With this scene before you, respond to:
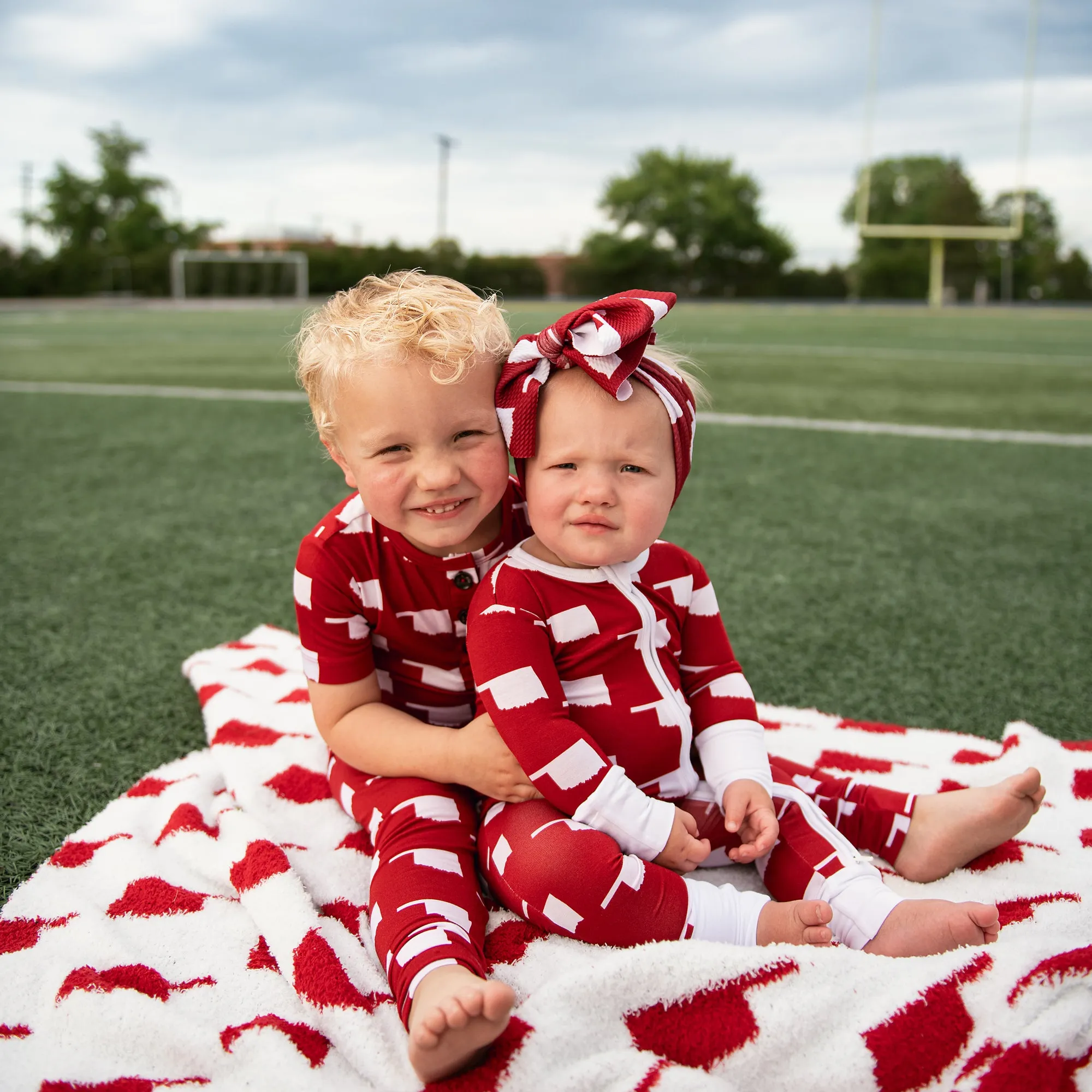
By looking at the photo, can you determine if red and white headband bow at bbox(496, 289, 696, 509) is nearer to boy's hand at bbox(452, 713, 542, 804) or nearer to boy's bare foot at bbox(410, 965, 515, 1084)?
boy's hand at bbox(452, 713, 542, 804)

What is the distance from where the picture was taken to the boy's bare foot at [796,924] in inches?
43.9

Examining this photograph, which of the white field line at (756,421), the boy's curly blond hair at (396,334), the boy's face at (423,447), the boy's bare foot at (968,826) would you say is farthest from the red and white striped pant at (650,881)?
the white field line at (756,421)

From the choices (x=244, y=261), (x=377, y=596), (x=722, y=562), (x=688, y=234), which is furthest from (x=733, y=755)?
(x=688, y=234)

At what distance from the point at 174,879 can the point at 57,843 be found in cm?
21

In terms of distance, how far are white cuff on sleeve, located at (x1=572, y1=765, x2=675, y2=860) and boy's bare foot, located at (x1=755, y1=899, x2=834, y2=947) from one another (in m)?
0.15

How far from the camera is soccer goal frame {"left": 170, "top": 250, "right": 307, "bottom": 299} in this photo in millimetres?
31578

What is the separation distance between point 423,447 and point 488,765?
1.40ft

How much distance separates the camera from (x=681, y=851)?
119 centimetres

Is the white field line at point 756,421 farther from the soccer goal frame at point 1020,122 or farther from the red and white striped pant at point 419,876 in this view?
the soccer goal frame at point 1020,122

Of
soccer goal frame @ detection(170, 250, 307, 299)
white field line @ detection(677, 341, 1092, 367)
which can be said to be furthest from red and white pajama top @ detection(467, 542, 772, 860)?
soccer goal frame @ detection(170, 250, 307, 299)

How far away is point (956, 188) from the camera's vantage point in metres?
45.9

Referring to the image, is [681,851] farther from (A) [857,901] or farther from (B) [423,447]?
(B) [423,447]

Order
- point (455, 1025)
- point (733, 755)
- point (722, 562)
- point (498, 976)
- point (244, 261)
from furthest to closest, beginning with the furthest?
point (244, 261)
point (722, 562)
point (733, 755)
point (498, 976)
point (455, 1025)

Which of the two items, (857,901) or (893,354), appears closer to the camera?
(857,901)
